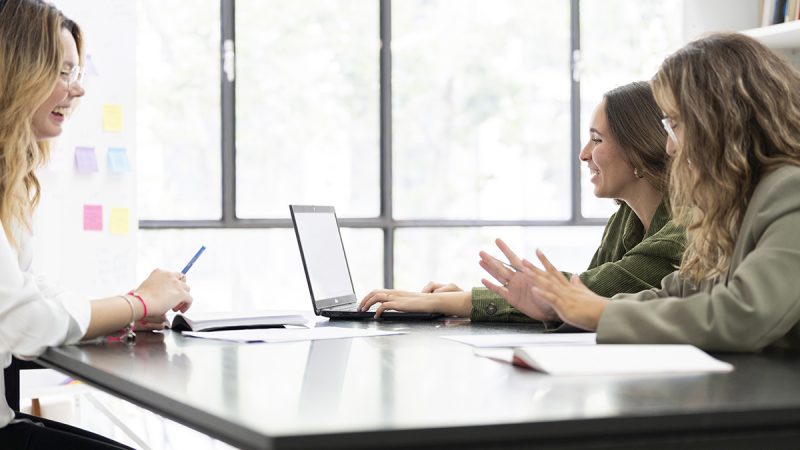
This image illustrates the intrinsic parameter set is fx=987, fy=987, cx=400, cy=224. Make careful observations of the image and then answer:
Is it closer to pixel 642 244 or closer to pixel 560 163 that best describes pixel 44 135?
pixel 642 244

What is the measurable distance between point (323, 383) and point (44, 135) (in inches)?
38.9

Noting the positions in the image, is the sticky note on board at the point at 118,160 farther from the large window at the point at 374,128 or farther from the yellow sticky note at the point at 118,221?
the large window at the point at 374,128

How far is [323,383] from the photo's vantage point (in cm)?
121

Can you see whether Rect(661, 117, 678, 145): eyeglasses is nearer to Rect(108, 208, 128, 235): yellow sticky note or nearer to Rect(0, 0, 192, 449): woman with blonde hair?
Rect(0, 0, 192, 449): woman with blonde hair

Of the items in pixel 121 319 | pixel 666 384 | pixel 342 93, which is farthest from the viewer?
pixel 342 93

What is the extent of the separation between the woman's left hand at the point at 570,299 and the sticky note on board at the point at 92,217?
2705 millimetres

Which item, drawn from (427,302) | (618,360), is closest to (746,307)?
(618,360)

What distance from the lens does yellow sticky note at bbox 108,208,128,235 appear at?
397cm

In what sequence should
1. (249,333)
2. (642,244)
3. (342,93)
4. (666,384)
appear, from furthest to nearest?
1. (342,93)
2. (642,244)
3. (249,333)
4. (666,384)

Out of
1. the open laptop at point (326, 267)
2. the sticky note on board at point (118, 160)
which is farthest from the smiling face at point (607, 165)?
the sticky note on board at point (118, 160)

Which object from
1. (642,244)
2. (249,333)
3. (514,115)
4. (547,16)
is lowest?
(249,333)

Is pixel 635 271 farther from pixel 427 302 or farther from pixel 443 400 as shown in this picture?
pixel 443 400

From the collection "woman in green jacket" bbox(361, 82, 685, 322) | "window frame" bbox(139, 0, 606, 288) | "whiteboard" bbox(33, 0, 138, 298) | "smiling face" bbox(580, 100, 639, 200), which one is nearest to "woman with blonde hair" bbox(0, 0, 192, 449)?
"woman in green jacket" bbox(361, 82, 685, 322)

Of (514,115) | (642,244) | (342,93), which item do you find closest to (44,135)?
(642,244)
